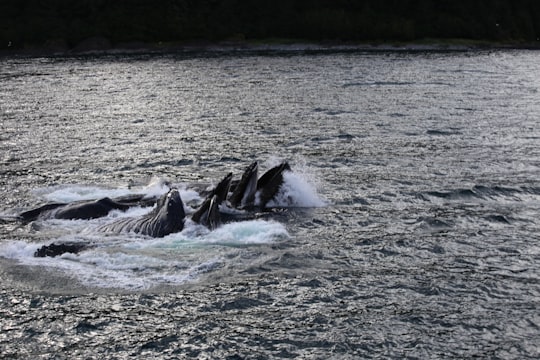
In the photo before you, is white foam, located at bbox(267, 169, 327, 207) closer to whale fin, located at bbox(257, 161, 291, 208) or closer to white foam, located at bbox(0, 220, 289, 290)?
whale fin, located at bbox(257, 161, 291, 208)

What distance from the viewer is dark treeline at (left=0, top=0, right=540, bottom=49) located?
443 ft

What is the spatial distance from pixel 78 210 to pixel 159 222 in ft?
12.9

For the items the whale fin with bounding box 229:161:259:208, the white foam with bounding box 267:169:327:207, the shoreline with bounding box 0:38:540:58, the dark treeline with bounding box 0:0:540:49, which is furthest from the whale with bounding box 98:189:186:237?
the dark treeline with bounding box 0:0:540:49

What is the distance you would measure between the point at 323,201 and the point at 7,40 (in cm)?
11580

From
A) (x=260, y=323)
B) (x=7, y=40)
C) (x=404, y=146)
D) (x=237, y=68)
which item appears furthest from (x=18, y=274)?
(x=7, y=40)

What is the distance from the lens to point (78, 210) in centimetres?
2395

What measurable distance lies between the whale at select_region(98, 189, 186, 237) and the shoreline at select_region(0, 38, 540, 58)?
102058 mm

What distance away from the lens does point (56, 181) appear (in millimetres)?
30328

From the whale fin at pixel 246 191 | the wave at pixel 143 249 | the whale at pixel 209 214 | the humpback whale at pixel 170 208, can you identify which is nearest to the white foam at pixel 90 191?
the humpback whale at pixel 170 208

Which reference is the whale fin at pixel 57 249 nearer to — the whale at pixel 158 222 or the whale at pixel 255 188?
the whale at pixel 158 222

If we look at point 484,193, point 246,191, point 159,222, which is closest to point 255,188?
point 246,191

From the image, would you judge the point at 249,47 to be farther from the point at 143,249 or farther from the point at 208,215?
the point at 143,249

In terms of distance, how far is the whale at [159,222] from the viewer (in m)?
21.5

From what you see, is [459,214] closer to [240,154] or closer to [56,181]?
[240,154]
